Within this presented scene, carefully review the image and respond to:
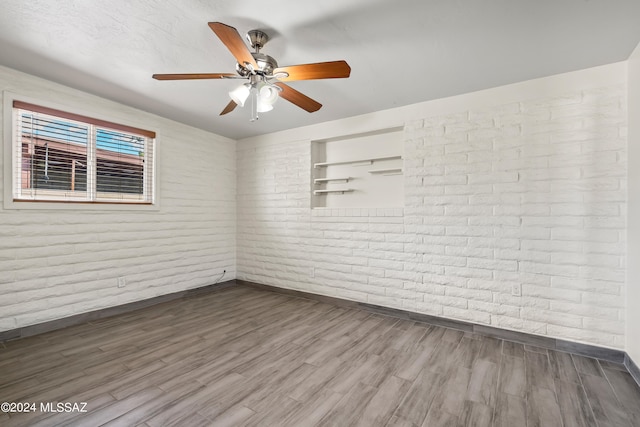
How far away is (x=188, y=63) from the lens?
235 cm

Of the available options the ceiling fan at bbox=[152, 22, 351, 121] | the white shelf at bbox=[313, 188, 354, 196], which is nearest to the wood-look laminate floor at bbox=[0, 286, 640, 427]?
the white shelf at bbox=[313, 188, 354, 196]

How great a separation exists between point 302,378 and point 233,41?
2.29 meters

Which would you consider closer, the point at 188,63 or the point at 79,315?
the point at 188,63

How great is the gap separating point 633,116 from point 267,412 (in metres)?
3.42

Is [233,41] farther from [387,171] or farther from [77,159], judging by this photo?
[77,159]

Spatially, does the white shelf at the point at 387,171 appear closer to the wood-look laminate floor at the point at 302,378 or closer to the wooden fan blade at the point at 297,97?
the wooden fan blade at the point at 297,97

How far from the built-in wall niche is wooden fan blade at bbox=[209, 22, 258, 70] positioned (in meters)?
2.07

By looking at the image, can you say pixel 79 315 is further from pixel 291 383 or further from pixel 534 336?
pixel 534 336

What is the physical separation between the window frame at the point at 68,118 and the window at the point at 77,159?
1 cm

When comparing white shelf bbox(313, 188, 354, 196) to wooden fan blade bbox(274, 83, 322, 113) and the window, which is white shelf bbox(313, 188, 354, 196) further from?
the window

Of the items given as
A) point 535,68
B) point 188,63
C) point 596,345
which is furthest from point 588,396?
point 188,63

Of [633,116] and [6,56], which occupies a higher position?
[6,56]

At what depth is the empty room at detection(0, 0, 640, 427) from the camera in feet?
5.85

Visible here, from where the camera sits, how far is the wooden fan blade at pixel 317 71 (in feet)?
5.78
